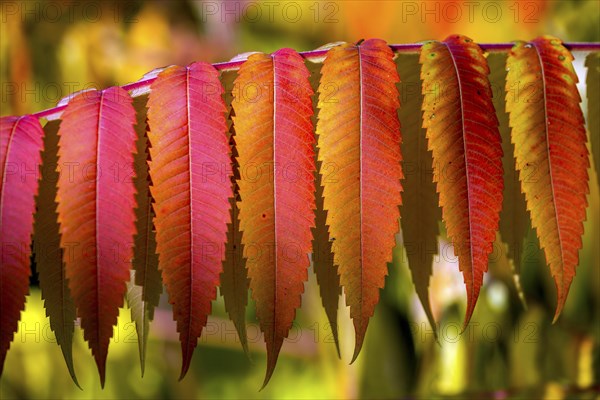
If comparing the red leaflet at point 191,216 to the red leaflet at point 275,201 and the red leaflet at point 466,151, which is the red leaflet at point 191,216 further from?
the red leaflet at point 466,151

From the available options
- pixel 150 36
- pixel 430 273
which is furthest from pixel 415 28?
pixel 430 273

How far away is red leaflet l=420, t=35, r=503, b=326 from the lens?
75 cm

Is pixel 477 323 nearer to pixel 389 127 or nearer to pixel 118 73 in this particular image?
pixel 389 127

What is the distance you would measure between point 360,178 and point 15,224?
1.32 feet

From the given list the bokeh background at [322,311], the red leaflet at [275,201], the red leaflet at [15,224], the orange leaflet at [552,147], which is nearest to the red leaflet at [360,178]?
the red leaflet at [275,201]

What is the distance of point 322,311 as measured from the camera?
2279 millimetres

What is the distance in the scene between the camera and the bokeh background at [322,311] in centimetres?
214

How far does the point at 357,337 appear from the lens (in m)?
0.73

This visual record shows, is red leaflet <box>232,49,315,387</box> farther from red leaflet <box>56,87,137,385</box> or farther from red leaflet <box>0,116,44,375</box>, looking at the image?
red leaflet <box>0,116,44,375</box>

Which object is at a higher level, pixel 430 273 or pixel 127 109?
pixel 127 109

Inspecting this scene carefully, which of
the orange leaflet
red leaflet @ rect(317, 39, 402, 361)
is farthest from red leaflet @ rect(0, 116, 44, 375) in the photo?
the orange leaflet

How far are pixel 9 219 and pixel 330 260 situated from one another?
39cm

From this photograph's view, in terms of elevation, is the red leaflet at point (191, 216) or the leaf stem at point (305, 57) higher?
the leaf stem at point (305, 57)

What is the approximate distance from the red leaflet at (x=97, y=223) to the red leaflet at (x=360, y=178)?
0.75 ft
